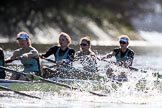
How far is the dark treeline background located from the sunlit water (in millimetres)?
21977

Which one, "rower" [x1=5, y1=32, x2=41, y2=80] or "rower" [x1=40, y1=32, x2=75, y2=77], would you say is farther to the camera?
"rower" [x1=40, y1=32, x2=75, y2=77]

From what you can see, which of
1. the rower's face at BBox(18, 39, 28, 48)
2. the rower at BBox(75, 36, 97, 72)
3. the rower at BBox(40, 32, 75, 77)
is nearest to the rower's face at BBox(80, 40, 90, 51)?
the rower at BBox(75, 36, 97, 72)

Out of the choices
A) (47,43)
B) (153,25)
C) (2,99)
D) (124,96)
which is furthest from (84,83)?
(153,25)

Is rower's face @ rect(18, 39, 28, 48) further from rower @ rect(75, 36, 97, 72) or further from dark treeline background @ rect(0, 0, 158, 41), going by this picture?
dark treeline background @ rect(0, 0, 158, 41)

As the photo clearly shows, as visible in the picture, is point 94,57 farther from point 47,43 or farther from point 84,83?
point 47,43

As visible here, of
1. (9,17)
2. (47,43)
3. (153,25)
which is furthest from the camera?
(153,25)

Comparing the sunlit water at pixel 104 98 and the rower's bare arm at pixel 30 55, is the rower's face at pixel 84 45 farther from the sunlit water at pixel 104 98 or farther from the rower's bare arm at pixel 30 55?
the rower's bare arm at pixel 30 55

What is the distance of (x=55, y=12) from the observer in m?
44.1

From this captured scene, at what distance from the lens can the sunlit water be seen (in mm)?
16438

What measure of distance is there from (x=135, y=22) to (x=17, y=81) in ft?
100.0

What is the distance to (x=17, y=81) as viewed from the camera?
17.7 metres

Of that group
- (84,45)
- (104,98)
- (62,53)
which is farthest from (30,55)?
(84,45)

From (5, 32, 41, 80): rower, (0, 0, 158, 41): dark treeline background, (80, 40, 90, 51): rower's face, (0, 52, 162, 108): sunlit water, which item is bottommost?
(0, 52, 162, 108): sunlit water

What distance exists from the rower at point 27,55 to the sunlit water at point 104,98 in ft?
3.00
